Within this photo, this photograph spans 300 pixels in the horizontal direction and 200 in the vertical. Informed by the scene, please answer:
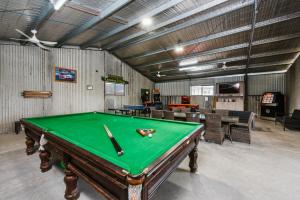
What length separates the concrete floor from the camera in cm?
183

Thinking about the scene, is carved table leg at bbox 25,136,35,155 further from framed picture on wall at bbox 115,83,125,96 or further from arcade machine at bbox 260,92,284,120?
arcade machine at bbox 260,92,284,120

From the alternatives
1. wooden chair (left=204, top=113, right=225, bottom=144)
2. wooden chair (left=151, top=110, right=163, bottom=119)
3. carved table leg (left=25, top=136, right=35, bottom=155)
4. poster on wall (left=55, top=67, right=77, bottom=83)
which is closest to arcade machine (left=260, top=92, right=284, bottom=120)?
wooden chair (left=204, top=113, right=225, bottom=144)

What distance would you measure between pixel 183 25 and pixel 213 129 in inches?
141

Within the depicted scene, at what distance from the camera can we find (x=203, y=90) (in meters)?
10.6

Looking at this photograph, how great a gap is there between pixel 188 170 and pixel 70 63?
6955 millimetres

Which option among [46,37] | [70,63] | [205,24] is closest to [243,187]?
[205,24]

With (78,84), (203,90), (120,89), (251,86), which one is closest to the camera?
(78,84)

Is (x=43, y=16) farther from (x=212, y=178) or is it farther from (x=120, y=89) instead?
(x=120, y=89)

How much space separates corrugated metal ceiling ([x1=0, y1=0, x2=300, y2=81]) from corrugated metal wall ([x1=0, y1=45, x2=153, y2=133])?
84 centimetres

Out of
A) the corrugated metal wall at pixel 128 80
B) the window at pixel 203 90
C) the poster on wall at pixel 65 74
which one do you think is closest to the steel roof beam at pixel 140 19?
the poster on wall at pixel 65 74

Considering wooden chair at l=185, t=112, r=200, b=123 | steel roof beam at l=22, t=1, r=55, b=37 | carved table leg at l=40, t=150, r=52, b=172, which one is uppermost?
steel roof beam at l=22, t=1, r=55, b=37

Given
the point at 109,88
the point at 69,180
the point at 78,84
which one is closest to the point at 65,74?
the point at 78,84

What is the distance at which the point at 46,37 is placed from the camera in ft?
16.6

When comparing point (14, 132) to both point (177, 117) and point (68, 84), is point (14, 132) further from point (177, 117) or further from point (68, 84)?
point (177, 117)
